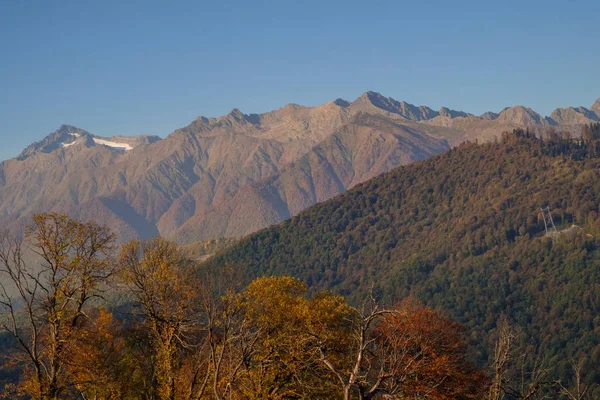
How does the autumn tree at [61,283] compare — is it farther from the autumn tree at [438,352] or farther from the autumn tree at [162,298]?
the autumn tree at [438,352]

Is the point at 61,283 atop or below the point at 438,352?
atop

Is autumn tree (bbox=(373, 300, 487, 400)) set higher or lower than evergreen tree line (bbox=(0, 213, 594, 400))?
lower

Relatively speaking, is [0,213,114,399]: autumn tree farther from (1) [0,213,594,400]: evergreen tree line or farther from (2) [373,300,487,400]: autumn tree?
(2) [373,300,487,400]: autumn tree

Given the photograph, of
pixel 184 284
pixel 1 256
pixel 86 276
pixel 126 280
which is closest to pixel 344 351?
pixel 184 284

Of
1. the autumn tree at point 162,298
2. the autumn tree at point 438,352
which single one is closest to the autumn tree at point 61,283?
the autumn tree at point 162,298

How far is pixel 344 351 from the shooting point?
186 ft

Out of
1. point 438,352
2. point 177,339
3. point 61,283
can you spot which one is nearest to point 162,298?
point 177,339

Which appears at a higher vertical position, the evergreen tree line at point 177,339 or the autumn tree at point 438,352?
the evergreen tree line at point 177,339

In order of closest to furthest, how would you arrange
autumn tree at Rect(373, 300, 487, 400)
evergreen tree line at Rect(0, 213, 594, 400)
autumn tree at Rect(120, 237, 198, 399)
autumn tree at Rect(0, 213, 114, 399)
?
evergreen tree line at Rect(0, 213, 594, 400)
autumn tree at Rect(0, 213, 114, 399)
autumn tree at Rect(120, 237, 198, 399)
autumn tree at Rect(373, 300, 487, 400)

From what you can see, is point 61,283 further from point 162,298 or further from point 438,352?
point 438,352

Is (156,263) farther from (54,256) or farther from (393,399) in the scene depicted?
(393,399)

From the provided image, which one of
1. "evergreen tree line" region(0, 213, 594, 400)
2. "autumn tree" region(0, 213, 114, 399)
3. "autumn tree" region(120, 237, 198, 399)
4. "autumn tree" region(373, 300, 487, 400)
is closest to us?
"evergreen tree line" region(0, 213, 594, 400)

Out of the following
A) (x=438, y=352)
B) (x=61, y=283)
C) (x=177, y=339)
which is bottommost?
(x=438, y=352)

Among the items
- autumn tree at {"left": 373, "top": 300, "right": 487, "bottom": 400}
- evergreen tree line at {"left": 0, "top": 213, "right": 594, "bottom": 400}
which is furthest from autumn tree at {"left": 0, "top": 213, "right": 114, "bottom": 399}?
autumn tree at {"left": 373, "top": 300, "right": 487, "bottom": 400}
